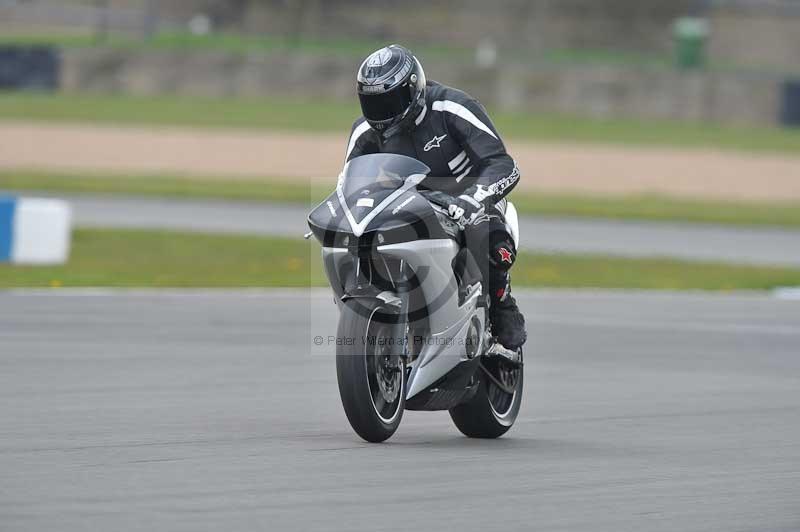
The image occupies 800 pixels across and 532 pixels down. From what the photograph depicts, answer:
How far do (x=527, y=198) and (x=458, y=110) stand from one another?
19.6 m

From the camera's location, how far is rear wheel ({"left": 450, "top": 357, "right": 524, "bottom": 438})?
7695mm

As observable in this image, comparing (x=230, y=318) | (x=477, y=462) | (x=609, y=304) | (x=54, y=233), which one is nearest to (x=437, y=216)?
(x=477, y=462)

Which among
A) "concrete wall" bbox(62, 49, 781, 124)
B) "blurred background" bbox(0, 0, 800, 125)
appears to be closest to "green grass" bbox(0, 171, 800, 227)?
"blurred background" bbox(0, 0, 800, 125)

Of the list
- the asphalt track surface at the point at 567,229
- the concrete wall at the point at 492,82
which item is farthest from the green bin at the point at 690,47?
the asphalt track surface at the point at 567,229

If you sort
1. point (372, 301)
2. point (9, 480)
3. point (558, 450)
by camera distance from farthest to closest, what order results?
point (558, 450) → point (372, 301) → point (9, 480)

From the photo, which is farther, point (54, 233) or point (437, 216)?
point (54, 233)

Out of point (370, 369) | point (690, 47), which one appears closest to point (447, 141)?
point (370, 369)

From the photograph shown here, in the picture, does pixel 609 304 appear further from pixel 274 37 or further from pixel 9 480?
pixel 274 37

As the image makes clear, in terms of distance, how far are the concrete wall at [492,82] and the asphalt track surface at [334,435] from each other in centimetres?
2852

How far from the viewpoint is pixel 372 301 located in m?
6.80

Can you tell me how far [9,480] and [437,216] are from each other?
83.3 inches

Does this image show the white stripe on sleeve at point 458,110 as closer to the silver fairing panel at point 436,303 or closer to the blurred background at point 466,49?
the silver fairing panel at point 436,303

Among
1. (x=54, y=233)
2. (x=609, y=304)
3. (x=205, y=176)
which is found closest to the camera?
(x=609, y=304)

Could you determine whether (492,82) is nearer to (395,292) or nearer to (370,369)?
(395,292)
